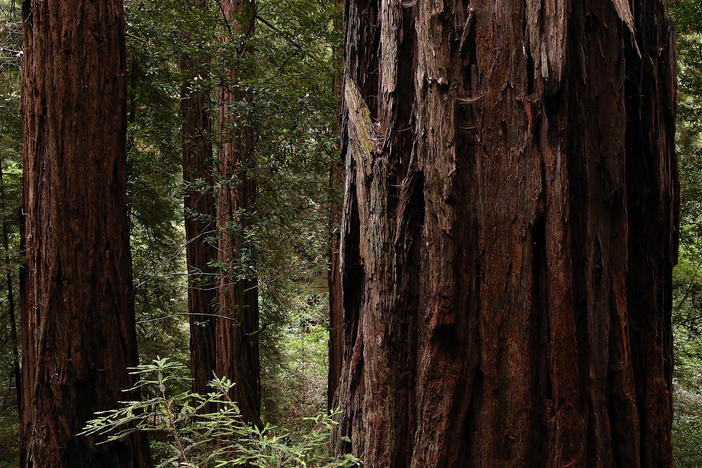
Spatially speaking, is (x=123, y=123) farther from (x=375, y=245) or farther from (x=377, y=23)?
(x=375, y=245)

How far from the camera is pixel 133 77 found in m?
6.82

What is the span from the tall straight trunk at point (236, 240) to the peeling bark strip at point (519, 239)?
4714mm

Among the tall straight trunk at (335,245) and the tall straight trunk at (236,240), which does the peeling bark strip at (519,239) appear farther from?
the tall straight trunk at (236,240)

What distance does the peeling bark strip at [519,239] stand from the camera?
1876 mm

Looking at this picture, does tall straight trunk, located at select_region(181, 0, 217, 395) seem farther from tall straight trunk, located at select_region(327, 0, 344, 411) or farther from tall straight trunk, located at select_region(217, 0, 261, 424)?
tall straight trunk, located at select_region(327, 0, 344, 411)

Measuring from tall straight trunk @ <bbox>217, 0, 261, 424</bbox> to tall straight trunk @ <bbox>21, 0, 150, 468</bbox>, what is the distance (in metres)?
2.93

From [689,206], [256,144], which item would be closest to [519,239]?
[256,144]

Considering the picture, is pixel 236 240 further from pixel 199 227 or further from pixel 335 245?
pixel 199 227

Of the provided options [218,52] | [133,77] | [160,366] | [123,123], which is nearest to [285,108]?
[218,52]

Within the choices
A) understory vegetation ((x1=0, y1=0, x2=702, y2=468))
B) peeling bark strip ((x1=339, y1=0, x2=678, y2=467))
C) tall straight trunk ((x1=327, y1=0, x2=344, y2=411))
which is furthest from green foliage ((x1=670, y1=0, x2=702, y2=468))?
peeling bark strip ((x1=339, y1=0, x2=678, y2=467))

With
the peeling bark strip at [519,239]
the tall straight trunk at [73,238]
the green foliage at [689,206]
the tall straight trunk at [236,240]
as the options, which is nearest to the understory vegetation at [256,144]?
the green foliage at [689,206]

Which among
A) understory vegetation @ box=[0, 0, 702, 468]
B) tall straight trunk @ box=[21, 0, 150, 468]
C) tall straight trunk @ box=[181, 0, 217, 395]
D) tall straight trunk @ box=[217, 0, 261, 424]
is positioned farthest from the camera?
tall straight trunk @ box=[181, 0, 217, 395]

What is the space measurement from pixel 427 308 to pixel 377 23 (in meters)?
1.32

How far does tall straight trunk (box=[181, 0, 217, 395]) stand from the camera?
7730mm
